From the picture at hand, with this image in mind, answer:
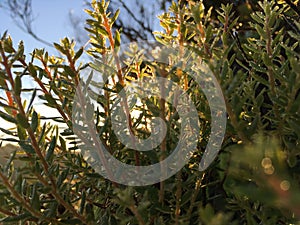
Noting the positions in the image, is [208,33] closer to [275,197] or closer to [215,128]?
[215,128]

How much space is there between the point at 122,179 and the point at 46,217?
6 cm

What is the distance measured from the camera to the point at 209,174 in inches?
13.4

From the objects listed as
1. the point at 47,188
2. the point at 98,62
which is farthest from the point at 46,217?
the point at 98,62

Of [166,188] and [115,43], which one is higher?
[115,43]

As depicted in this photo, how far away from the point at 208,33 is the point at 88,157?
0.14 meters

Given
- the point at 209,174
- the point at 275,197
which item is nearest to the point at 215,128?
the point at 209,174

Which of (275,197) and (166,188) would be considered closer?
→ (275,197)

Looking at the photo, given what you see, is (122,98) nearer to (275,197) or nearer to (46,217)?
(46,217)

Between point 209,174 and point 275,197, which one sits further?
point 209,174

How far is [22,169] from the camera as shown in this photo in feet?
0.83

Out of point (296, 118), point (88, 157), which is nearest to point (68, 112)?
point (88, 157)

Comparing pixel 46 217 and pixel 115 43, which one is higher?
pixel 115 43

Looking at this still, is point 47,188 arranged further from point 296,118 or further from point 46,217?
point 296,118

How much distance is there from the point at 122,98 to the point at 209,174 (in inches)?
3.7
